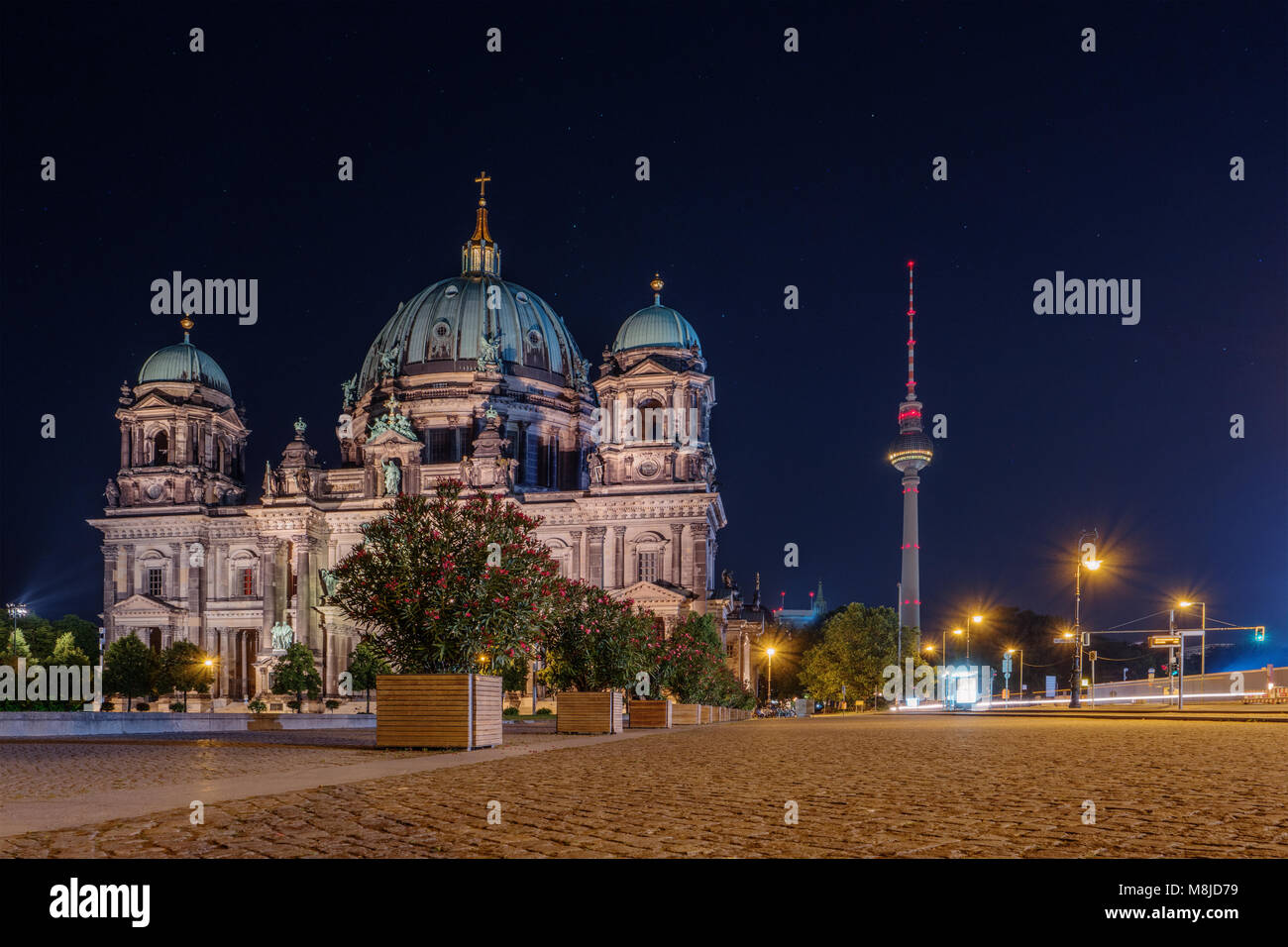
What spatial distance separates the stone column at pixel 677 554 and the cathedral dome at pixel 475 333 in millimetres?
29525

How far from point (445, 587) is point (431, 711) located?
232cm

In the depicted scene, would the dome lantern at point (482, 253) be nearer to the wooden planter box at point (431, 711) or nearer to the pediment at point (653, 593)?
the pediment at point (653, 593)

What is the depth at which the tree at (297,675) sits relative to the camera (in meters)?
87.1

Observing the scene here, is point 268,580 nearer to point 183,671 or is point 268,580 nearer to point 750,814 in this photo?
Result: point 183,671

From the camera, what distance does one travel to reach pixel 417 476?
10975 centimetres

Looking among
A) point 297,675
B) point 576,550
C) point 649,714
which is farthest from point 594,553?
point 649,714

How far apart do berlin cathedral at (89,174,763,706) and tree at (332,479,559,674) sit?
7152cm

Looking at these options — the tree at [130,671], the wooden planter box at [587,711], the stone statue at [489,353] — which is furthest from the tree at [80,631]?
the wooden planter box at [587,711]
